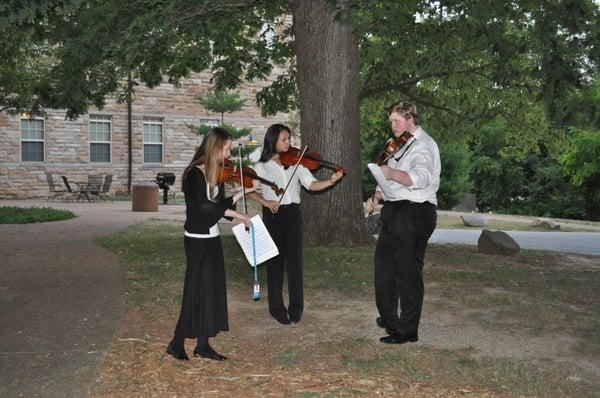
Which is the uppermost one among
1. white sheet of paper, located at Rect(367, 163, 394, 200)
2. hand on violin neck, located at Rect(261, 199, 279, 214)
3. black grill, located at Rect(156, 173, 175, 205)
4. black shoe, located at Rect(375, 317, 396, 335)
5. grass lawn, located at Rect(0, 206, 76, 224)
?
white sheet of paper, located at Rect(367, 163, 394, 200)

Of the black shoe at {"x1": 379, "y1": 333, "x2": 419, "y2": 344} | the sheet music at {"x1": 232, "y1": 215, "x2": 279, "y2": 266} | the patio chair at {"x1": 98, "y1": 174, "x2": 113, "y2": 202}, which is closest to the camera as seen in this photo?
the black shoe at {"x1": 379, "y1": 333, "x2": 419, "y2": 344}

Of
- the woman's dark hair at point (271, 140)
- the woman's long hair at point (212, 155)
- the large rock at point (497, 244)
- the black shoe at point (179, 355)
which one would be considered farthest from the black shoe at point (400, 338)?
the large rock at point (497, 244)

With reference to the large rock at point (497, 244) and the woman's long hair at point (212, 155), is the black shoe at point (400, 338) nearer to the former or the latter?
the woman's long hair at point (212, 155)

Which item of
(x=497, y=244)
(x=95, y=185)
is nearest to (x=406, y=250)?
(x=497, y=244)

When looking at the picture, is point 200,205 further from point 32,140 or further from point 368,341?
point 32,140

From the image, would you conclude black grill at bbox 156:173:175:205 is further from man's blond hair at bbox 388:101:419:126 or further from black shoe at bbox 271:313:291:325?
man's blond hair at bbox 388:101:419:126

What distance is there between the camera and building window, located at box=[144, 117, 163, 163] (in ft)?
97.7

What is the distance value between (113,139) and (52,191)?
401 centimetres

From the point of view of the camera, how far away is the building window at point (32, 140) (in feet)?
88.8

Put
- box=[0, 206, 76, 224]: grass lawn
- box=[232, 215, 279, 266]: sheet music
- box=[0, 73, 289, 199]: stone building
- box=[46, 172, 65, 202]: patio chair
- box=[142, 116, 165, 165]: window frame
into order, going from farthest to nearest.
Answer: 1. box=[142, 116, 165, 165]: window frame
2. box=[0, 73, 289, 199]: stone building
3. box=[46, 172, 65, 202]: patio chair
4. box=[0, 206, 76, 224]: grass lawn
5. box=[232, 215, 279, 266]: sheet music

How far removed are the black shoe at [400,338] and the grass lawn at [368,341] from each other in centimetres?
6

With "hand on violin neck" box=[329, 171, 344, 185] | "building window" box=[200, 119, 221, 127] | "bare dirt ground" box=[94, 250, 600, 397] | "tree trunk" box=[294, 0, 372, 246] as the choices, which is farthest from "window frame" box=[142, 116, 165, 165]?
"hand on violin neck" box=[329, 171, 344, 185]

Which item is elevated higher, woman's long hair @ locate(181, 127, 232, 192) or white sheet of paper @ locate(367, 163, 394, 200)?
woman's long hair @ locate(181, 127, 232, 192)

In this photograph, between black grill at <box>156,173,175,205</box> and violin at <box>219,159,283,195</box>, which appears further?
black grill at <box>156,173,175,205</box>
